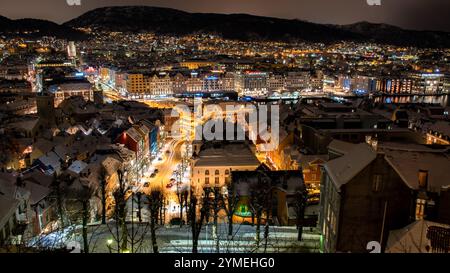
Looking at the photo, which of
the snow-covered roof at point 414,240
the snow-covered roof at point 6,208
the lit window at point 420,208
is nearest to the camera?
the snow-covered roof at point 414,240

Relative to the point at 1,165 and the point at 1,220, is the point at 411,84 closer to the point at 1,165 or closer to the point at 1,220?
the point at 1,165

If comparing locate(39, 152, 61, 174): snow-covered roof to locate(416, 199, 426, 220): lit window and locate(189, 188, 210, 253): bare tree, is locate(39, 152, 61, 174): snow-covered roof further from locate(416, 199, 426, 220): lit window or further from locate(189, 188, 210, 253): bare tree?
locate(416, 199, 426, 220): lit window

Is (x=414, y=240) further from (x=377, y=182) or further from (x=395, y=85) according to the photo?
→ (x=395, y=85)

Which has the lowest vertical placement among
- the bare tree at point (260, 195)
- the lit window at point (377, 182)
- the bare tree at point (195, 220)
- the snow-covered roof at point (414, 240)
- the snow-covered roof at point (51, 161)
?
the snow-covered roof at point (51, 161)

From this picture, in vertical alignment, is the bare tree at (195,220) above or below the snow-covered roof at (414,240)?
below

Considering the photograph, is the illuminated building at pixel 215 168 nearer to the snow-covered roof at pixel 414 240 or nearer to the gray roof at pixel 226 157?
the gray roof at pixel 226 157

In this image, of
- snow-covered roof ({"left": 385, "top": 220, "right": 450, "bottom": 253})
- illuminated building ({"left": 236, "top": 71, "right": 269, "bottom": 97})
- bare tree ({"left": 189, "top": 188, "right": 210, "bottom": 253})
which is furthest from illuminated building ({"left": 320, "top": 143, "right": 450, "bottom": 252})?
illuminated building ({"left": 236, "top": 71, "right": 269, "bottom": 97})

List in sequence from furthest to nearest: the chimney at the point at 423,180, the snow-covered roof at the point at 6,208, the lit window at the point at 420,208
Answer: the snow-covered roof at the point at 6,208 → the chimney at the point at 423,180 → the lit window at the point at 420,208

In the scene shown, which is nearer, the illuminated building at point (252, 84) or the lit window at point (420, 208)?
the lit window at point (420, 208)

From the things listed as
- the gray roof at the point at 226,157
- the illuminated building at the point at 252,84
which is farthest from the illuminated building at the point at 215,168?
the illuminated building at the point at 252,84

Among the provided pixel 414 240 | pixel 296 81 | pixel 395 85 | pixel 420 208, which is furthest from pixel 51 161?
pixel 395 85

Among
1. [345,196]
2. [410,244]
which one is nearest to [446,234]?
[410,244]
